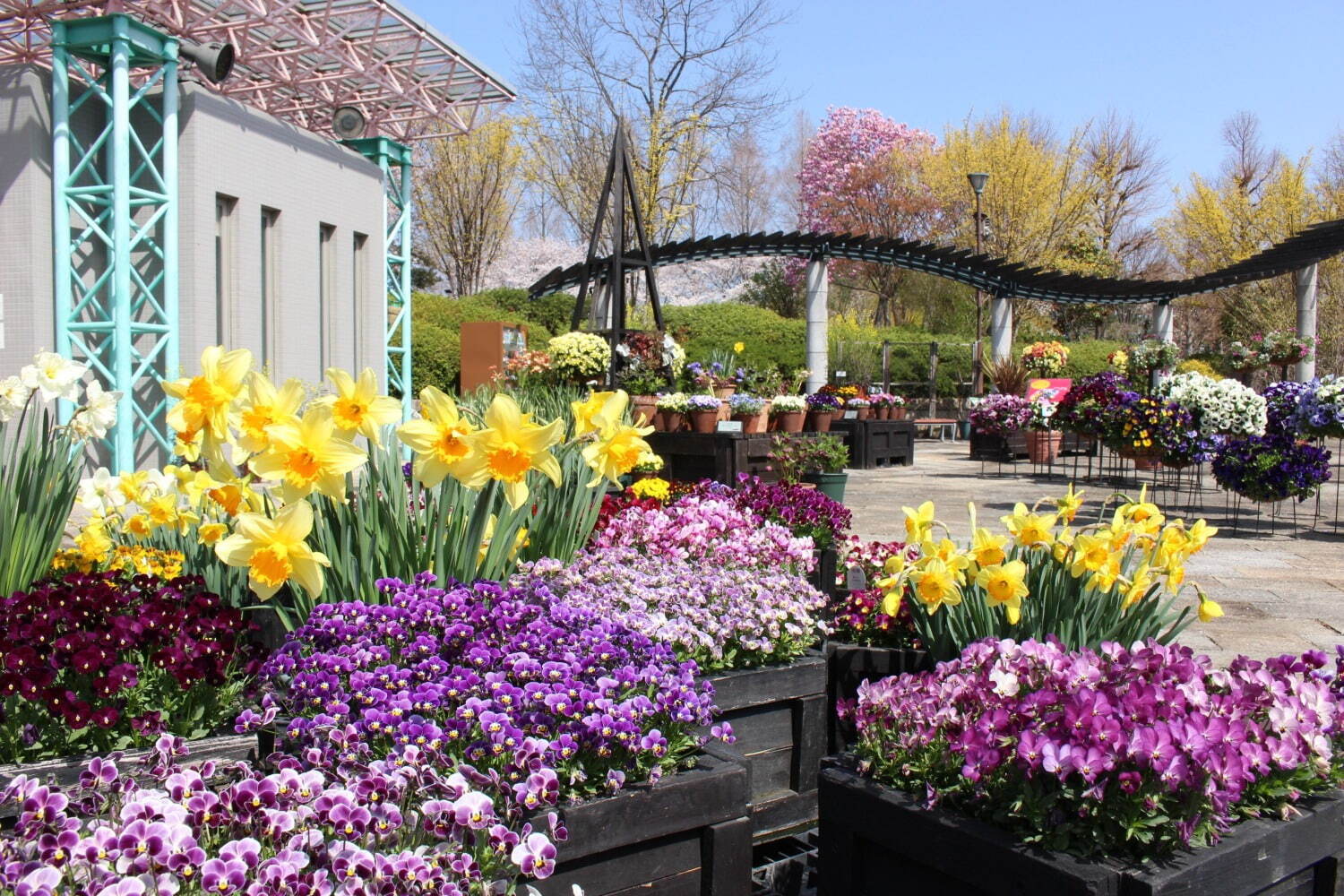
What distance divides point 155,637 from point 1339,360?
107 feet

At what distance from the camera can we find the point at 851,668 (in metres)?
3.01

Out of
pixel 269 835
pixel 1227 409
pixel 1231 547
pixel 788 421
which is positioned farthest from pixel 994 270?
pixel 269 835

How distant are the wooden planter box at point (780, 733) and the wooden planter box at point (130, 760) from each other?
1.08 meters

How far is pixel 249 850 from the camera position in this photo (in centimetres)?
144

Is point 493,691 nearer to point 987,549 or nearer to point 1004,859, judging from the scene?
point 1004,859

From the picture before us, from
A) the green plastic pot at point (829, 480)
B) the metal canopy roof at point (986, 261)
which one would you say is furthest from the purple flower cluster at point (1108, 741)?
the metal canopy roof at point (986, 261)

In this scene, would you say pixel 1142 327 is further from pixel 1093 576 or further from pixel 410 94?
pixel 1093 576

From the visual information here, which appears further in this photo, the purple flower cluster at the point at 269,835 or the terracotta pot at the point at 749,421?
the terracotta pot at the point at 749,421

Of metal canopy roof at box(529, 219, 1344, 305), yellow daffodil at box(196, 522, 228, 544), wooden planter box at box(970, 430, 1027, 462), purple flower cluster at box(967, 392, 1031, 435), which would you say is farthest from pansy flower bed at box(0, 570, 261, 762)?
metal canopy roof at box(529, 219, 1344, 305)

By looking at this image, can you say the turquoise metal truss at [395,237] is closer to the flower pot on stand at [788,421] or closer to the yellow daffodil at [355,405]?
the flower pot on stand at [788,421]

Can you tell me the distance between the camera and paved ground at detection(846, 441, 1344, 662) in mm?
5281

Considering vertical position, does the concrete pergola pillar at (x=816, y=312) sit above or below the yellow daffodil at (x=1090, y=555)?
above

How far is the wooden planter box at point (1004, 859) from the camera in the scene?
1.80m

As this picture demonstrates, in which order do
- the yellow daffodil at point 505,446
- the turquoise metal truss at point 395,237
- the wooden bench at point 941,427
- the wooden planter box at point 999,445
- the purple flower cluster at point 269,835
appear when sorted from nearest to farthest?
the purple flower cluster at point 269,835
the yellow daffodil at point 505,446
the turquoise metal truss at point 395,237
the wooden planter box at point 999,445
the wooden bench at point 941,427
